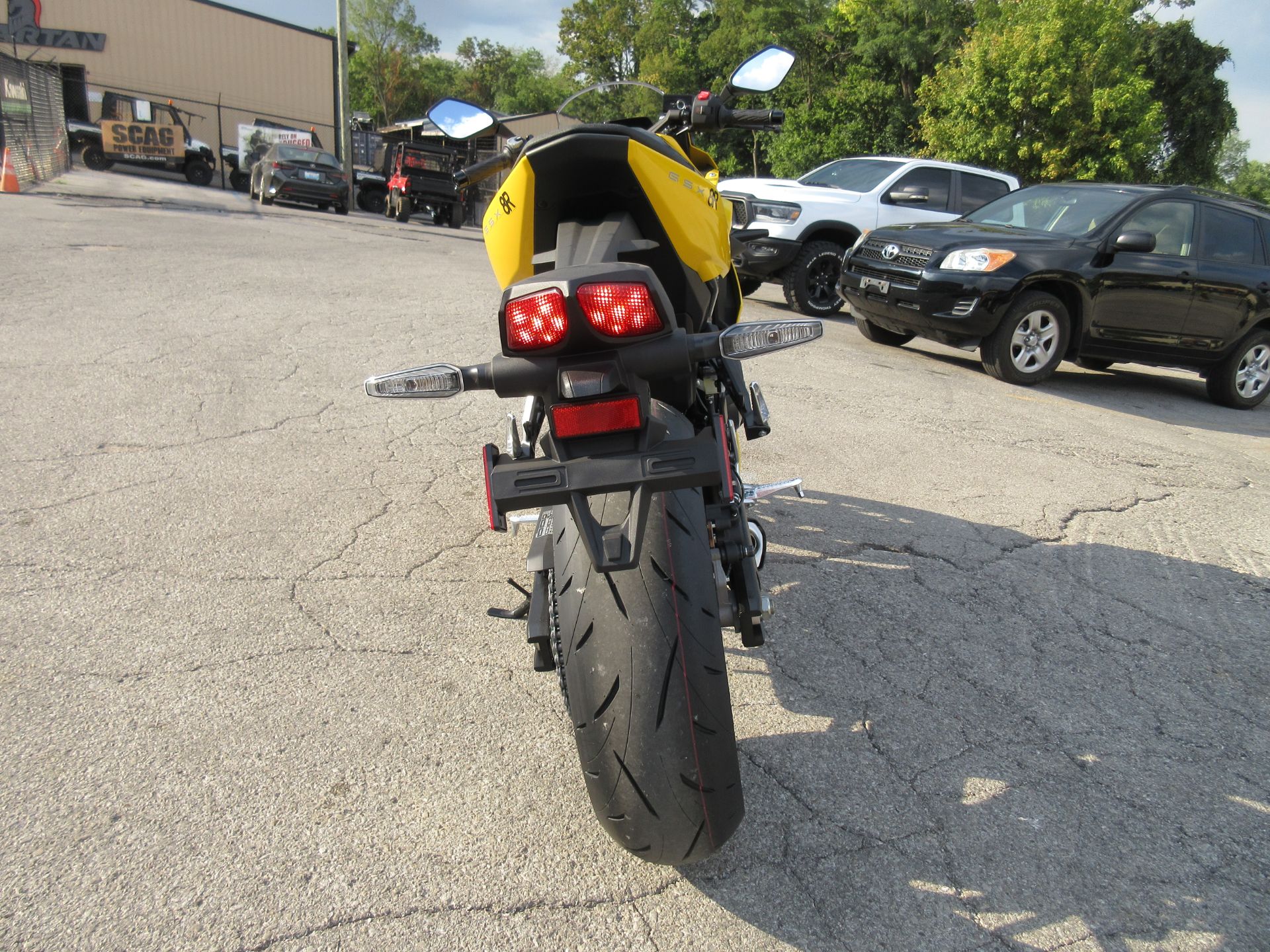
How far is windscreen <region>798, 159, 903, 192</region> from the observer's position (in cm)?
1100

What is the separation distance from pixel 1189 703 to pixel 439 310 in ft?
23.0

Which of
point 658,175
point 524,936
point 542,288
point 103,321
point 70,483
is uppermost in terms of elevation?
point 658,175

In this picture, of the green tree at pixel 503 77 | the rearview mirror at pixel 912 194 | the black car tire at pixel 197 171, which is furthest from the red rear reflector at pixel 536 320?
the green tree at pixel 503 77

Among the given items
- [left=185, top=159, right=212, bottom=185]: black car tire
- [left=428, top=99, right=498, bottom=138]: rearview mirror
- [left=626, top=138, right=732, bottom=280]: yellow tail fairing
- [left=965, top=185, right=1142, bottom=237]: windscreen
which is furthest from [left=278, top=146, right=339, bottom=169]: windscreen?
[left=626, top=138, right=732, bottom=280]: yellow tail fairing

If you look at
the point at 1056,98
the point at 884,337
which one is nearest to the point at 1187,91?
the point at 1056,98

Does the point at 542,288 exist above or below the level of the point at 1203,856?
above

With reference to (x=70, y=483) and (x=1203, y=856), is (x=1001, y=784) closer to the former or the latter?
(x=1203, y=856)

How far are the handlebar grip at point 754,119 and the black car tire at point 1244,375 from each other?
7.52 m

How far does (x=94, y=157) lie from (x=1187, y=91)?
3512 centimetres

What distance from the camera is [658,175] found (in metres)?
2.31

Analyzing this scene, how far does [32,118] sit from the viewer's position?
18891 mm

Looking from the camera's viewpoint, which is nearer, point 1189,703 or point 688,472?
point 688,472

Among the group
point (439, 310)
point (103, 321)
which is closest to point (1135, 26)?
point (439, 310)

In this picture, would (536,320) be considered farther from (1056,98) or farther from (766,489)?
(1056,98)
